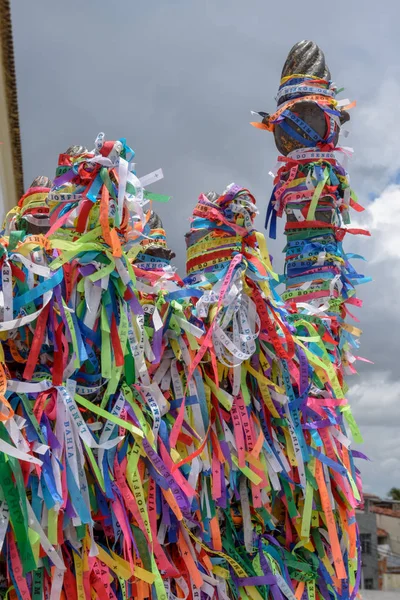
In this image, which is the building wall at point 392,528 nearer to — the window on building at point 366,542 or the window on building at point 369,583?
the window on building at point 369,583

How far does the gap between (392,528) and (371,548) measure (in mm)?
6268

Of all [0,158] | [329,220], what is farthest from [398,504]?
[329,220]

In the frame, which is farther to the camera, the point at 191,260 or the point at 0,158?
the point at 0,158

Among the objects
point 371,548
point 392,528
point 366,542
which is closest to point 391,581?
point 371,548

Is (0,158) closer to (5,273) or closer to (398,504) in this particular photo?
(5,273)

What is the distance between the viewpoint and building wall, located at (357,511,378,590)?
70.3 feet

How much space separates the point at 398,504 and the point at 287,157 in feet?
96.5

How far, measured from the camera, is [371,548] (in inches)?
840

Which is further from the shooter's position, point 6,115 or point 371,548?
point 371,548

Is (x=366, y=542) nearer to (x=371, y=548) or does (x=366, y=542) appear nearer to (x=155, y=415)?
(x=371, y=548)

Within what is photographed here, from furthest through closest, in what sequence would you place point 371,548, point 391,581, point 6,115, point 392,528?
point 392,528 → point 391,581 → point 371,548 → point 6,115

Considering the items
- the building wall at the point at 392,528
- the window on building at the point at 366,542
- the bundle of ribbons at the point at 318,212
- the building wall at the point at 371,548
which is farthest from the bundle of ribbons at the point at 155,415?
the building wall at the point at 392,528

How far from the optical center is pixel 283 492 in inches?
102

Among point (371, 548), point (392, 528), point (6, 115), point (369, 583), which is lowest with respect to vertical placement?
point (369, 583)
